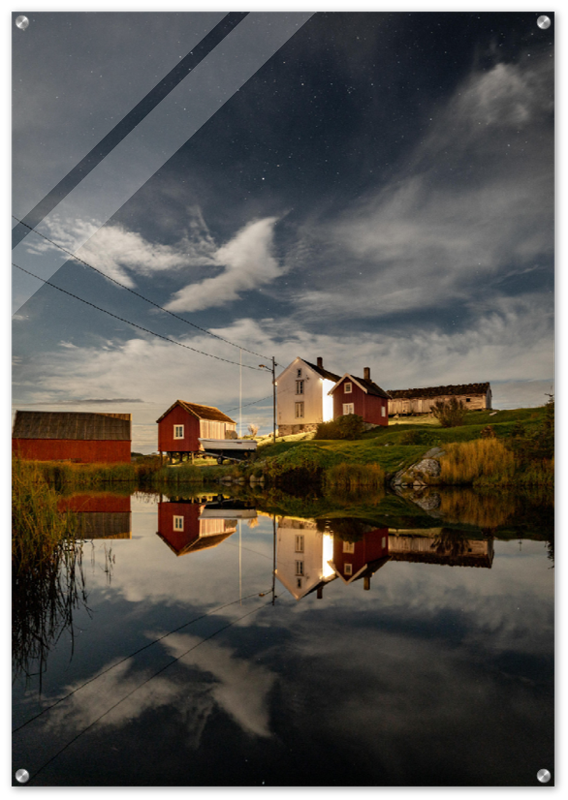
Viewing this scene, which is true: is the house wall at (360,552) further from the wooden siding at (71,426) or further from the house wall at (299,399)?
the house wall at (299,399)

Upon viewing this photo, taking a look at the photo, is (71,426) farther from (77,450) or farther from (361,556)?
(361,556)

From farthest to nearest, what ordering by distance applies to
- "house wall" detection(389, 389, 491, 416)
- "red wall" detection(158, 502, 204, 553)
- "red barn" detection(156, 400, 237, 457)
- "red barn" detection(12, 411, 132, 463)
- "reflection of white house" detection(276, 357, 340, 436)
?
"house wall" detection(389, 389, 491, 416) < "reflection of white house" detection(276, 357, 340, 436) < "red barn" detection(156, 400, 237, 457) < "red barn" detection(12, 411, 132, 463) < "red wall" detection(158, 502, 204, 553)

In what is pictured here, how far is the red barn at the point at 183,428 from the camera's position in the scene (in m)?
40.7

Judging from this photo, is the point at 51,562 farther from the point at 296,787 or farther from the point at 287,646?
the point at 296,787

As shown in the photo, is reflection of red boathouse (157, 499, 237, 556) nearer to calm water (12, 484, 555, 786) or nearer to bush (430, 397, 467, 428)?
calm water (12, 484, 555, 786)

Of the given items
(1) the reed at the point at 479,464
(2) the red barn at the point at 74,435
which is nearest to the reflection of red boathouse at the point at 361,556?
(1) the reed at the point at 479,464

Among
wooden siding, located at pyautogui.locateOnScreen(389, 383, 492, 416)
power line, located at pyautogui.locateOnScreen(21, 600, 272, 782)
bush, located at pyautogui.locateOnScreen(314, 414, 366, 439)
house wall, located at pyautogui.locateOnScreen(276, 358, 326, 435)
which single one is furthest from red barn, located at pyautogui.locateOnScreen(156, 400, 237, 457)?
power line, located at pyautogui.locateOnScreen(21, 600, 272, 782)

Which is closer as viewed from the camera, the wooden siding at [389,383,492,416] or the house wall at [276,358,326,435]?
the house wall at [276,358,326,435]

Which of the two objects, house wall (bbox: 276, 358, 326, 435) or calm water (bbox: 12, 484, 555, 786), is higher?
house wall (bbox: 276, 358, 326, 435)

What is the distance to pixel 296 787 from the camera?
6.18ft

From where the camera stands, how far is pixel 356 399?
134ft

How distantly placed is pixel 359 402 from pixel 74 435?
986 inches

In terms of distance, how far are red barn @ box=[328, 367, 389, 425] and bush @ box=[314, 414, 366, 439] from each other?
3429 millimetres

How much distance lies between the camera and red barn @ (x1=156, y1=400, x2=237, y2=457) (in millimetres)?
40656
